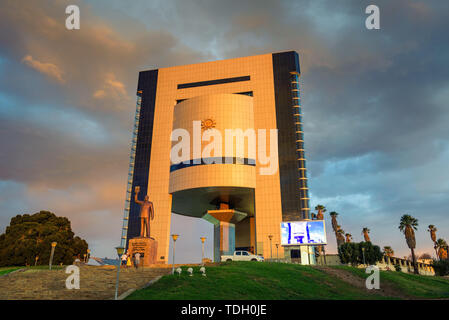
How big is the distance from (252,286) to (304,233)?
24161 mm

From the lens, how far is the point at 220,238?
66750 millimetres

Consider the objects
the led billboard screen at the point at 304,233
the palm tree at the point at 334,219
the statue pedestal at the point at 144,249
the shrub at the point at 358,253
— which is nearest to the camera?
the statue pedestal at the point at 144,249

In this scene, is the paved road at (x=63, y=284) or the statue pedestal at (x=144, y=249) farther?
the statue pedestal at (x=144, y=249)

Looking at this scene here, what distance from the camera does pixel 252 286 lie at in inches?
945

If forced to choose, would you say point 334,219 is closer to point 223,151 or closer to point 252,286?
point 223,151

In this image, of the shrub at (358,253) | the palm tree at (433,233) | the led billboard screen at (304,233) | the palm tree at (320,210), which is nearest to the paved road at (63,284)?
the led billboard screen at (304,233)

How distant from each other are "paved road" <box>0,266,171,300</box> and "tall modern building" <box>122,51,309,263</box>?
3006cm

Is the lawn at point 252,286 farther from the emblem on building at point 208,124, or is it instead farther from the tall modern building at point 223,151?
the emblem on building at point 208,124

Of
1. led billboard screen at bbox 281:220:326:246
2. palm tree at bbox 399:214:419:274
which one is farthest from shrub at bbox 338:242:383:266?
led billboard screen at bbox 281:220:326:246

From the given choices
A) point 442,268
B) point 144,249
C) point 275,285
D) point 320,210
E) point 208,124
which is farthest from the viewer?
point 320,210

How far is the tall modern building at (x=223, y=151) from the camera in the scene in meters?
60.0

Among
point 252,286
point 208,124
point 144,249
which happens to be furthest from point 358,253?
point 252,286

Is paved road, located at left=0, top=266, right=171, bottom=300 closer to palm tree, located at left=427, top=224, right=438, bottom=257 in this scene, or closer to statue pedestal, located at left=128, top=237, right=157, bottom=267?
statue pedestal, located at left=128, top=237, right=157, bottom=267

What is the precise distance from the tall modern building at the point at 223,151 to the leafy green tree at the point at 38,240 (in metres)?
10.2
